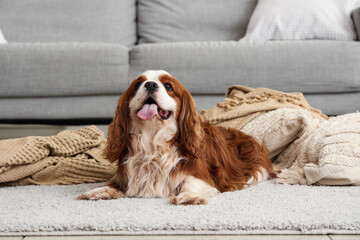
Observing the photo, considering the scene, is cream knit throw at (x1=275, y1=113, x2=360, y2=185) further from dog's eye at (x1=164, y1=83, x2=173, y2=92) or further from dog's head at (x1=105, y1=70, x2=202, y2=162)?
dog's eye at (x1=164, y1=83, x2=173, y2=92)

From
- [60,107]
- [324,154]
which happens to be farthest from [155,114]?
[60,107]

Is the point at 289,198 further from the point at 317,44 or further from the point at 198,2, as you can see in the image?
the point at 198,2

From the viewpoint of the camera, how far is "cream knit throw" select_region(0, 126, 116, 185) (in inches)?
79.5

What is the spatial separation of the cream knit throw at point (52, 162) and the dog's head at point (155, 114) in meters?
0.32

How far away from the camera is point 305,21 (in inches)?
147

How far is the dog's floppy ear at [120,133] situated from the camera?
1.84 metres

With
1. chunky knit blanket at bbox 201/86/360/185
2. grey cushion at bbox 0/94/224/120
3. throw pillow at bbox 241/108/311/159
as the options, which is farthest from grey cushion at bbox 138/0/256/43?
throw pillow at bbox 241/108/311/159

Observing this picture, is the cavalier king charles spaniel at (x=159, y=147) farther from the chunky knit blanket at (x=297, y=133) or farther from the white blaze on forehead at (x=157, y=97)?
the chunky knit blanket at (x=297, y=133)

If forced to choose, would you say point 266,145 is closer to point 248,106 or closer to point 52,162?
point 248,106

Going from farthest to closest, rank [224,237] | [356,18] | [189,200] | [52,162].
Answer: [356,18] < [52,162] < [189,200] < [224,237]

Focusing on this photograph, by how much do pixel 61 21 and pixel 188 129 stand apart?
116 inches

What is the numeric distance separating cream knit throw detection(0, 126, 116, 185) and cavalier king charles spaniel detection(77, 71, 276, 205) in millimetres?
333

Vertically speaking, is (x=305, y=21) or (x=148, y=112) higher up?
(x=305, y=21)

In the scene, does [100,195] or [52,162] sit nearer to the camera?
[100,195]
